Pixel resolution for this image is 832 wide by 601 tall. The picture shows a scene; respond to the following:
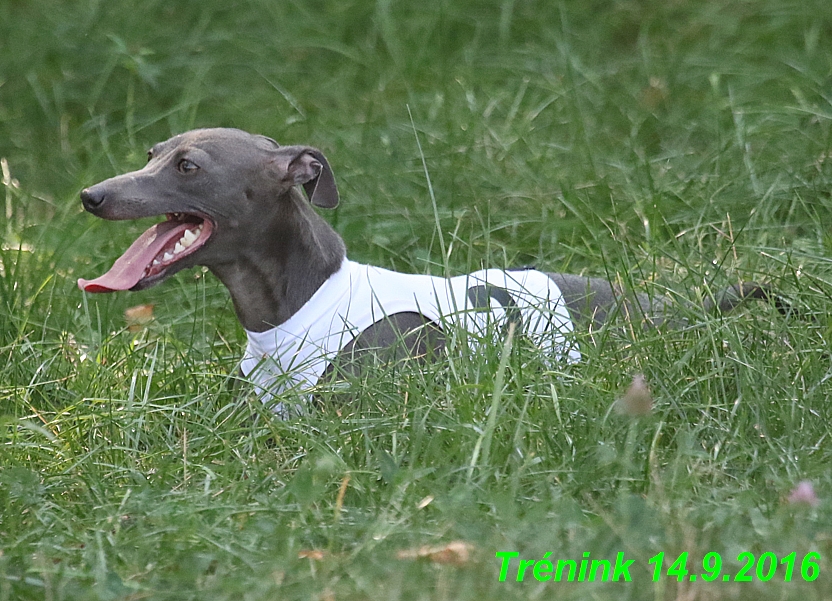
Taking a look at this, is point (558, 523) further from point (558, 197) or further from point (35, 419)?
point (558, 197)

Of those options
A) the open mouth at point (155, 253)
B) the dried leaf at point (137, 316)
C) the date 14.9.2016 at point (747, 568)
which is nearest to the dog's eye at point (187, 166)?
the open mouth at point (155, 253)

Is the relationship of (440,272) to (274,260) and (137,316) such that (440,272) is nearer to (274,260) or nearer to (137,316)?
(274,260)

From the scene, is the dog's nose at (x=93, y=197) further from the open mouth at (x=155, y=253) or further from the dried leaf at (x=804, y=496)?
the dried leaf at (x=804, y=496)

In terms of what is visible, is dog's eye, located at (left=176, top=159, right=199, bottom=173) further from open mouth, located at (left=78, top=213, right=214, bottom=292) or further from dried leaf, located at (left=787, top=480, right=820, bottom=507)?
dried leaf, located at (left=787, top=480, right=820, bottom=507)

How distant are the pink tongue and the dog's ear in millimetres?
333

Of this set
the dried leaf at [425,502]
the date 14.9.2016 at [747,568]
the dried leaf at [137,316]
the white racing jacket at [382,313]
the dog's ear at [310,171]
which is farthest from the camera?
the dried leaf at [137,316]

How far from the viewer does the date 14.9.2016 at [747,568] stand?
229 cm

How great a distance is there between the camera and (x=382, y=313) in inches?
138

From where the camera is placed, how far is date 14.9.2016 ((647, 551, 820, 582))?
90.1 inches

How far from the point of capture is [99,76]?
6.01 meters

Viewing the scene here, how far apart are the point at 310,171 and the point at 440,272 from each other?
99 centimetres

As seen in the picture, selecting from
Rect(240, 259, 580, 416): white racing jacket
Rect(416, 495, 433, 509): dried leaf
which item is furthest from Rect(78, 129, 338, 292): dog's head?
Rect(416, 495, 433, 509): dried leaf

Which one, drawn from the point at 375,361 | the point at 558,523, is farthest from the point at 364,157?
the point at 558,523

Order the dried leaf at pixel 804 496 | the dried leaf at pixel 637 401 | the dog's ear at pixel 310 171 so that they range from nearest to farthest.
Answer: the dried leaf at pixel 804 496 → the dried leaf at pixel 637 401 → the dog's ear at pixel 310 171
